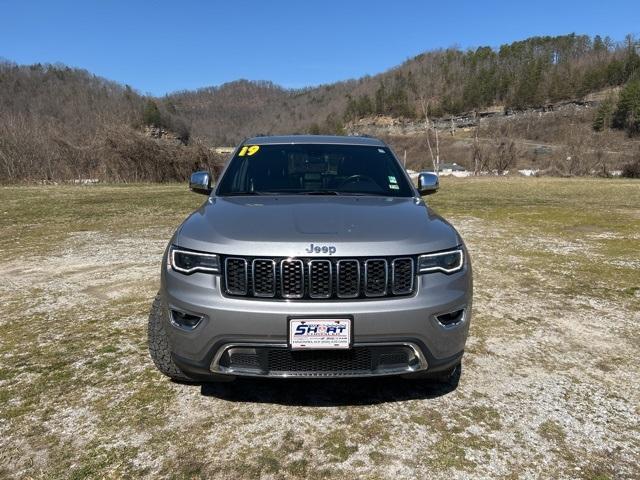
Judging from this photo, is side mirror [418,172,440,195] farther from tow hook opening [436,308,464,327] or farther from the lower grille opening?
the lower grille opening

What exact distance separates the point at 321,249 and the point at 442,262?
0.72 meters

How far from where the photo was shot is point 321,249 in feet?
7.88

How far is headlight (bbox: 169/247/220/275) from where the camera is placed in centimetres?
249

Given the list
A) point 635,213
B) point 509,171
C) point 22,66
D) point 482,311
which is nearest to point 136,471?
point 482,311

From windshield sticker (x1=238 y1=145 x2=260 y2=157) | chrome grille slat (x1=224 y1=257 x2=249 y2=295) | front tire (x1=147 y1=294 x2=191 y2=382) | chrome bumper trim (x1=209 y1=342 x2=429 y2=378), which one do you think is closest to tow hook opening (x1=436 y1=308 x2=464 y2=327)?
chrome bumper trim (x1=209 y1=342 x2=429 y2=378)

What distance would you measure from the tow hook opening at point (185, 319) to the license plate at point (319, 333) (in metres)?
0.52

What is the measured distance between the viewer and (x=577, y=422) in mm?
2609

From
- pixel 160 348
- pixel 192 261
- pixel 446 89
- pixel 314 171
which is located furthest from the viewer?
pixel 446 89

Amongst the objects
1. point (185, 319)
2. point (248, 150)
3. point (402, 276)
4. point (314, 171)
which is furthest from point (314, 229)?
point (248, 150)

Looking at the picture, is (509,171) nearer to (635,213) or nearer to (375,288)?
(635,213)

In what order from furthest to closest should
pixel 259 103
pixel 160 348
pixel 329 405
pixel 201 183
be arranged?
1. pixel 259 103
2. pixel 201 183
3. pixel 160 348
4. pixel 329 405

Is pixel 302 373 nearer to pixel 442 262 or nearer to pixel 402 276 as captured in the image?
pixel 402 276

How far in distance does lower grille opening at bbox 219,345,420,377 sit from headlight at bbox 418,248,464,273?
18.0 inches

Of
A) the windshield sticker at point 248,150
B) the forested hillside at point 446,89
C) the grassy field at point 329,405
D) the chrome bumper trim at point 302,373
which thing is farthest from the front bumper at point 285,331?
the forested hillside at point 446,89
